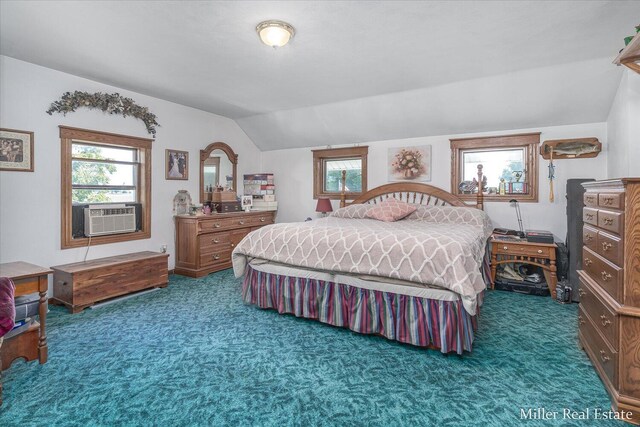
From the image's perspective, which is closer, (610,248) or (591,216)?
(610,248)

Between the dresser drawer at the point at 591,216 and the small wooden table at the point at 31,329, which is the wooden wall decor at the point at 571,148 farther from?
the small wooden table at the point at 31,329

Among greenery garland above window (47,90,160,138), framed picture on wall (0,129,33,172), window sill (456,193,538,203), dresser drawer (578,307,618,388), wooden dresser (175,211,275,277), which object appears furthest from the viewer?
wooden dresser (175,211,275,277)

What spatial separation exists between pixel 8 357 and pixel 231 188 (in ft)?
13.8

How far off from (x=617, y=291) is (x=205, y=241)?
15.0ft

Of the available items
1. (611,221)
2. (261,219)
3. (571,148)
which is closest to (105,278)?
(261,219)

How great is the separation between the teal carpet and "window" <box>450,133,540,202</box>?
1.99m

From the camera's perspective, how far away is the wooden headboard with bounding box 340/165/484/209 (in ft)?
15.9

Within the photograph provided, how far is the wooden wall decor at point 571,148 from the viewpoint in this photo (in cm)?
405

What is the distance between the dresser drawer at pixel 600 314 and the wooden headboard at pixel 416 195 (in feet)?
8.06

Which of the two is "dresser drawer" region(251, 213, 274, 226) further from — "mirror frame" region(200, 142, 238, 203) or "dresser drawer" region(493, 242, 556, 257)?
"dresser drawer" region(493, 242, 556, 257)

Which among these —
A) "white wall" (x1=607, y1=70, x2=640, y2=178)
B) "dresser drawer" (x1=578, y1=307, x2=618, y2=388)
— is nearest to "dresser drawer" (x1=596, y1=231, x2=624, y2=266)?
"dresser drawer" (x1=578, y1=307, x2=618, y2=388)

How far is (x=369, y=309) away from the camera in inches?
108

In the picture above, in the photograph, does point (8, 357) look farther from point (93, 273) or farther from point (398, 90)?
point (398, 90)

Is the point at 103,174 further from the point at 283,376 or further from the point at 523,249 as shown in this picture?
the point at 523,249
